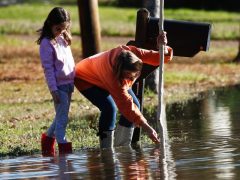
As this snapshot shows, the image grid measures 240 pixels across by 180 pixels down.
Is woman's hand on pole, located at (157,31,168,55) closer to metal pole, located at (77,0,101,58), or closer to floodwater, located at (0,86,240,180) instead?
floodwater, located at (0,86,240,180)

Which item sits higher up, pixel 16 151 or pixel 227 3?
pixel 227 3

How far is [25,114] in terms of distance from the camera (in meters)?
Answer: 14.8


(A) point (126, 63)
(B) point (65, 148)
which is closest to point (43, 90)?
(B) point (65, 148)

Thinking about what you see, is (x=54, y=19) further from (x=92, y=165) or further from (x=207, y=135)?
(x=207, y=135)

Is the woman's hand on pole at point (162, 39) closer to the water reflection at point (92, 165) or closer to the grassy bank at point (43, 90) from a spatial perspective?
the water reflection at point (92, 165)

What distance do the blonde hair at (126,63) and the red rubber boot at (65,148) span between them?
45.2 inches

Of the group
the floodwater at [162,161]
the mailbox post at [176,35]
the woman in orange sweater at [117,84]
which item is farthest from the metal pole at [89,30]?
the woman in orange sweater at [117,84]

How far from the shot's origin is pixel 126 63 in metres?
9.76

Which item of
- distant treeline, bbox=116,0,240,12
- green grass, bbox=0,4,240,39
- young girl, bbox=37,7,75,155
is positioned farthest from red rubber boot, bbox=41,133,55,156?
distant treeline, bbox=116,0,240,12

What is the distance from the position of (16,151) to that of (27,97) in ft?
22.1

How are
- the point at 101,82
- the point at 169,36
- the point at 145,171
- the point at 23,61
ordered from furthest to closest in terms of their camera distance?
the point at 23,61 → the point at 169,36 → the point at 101,82 → the point at 145,171

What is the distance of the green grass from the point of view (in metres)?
33.5

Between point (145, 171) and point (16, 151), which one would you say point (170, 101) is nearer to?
point (16, 151)

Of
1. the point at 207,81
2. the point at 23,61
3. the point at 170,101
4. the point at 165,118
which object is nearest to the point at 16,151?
the point at 165,118
